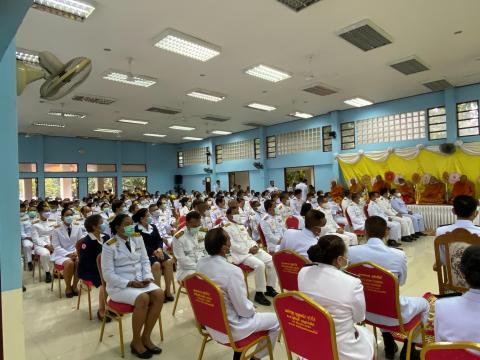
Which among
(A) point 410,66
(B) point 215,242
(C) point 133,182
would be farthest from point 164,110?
(B) point 215,242

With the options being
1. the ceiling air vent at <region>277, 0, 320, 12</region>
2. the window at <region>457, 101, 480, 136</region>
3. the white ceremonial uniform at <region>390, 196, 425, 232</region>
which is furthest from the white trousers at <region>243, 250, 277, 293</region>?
the window at <region>457, 101, 480, 136</region>

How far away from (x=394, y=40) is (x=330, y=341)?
5.45 m

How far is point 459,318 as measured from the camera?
1.47m

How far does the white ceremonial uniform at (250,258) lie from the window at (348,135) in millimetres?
7876

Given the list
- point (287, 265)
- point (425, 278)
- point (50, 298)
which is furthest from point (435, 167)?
point (50, 298)

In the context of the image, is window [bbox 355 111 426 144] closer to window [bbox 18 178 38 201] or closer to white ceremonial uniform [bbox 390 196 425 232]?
white ceremonial uniform [bbox 390 196 425 232]

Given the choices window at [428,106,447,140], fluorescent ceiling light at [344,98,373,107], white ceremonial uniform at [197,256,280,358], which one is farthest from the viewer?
fluorescent ceiling light at [344,98,373,107]

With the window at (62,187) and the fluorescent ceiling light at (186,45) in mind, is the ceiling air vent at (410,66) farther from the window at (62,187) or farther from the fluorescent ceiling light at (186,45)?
the window at (62,187)

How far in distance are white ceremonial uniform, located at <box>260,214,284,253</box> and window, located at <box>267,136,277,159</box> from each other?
861 cm

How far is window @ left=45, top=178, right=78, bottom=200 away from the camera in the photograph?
14.7 m

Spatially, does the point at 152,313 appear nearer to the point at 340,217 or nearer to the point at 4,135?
the point at 4,135

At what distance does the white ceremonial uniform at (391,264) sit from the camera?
87.4 inches

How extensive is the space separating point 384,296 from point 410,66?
621 centimetres

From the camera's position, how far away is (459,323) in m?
1.46
